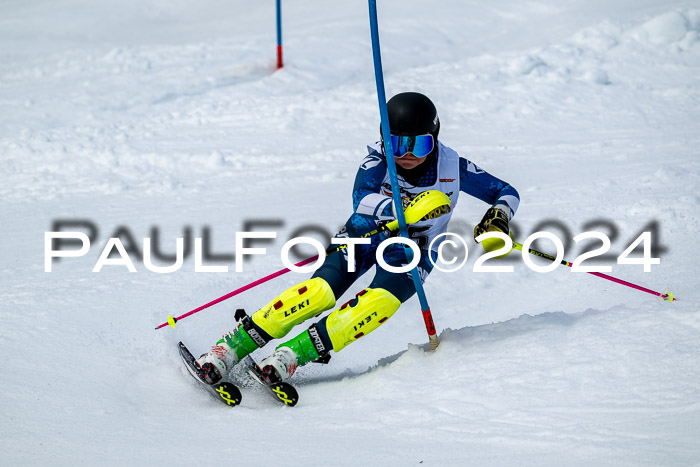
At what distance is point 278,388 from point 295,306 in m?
0.42

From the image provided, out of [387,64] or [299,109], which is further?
[387,64]

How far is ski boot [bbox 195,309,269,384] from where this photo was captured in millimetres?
3688

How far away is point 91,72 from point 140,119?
2.42m

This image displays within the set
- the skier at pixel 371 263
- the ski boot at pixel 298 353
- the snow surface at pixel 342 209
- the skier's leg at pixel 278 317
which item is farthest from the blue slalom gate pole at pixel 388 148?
the ski boot at pixel 298 353

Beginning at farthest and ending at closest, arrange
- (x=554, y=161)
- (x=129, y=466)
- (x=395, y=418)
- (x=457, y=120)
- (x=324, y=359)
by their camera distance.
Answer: (x=457, y=120)
(x=554, y=161)
(x=324, y=359)
(x=395, y=418)
(x=129, y=466)

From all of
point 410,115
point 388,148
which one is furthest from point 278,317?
point 410,115

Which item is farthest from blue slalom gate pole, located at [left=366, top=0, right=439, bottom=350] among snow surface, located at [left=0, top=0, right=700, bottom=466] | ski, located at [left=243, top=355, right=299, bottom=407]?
ski, located at [left=243, top=355, right=299, bottom=407]

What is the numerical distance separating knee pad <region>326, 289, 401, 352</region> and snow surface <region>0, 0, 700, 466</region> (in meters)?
0.23

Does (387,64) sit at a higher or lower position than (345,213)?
higher

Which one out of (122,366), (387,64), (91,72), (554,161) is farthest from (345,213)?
(91,72)

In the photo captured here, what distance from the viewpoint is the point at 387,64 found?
1024 cm

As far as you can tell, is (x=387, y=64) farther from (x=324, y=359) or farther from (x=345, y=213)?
(x=324, y=359)

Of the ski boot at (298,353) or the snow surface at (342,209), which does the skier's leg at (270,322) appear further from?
the snow surface at (342,209)

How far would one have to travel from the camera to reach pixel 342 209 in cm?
648
